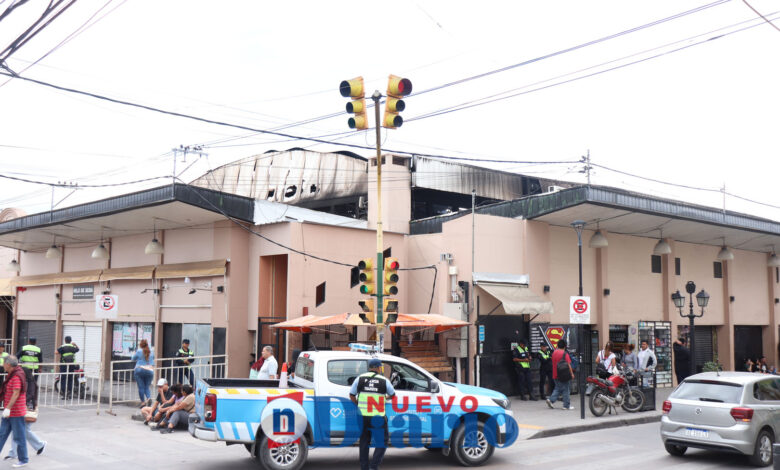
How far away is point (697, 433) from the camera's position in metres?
11.9

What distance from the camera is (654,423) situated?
1736 cm

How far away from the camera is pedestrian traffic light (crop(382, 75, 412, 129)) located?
13.2 m

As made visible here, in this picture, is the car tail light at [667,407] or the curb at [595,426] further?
the curb at [595,426]

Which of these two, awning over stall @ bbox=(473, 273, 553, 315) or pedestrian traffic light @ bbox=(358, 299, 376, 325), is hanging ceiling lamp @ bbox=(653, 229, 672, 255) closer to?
awning over stall @ bbox=(473, 273, 553, 315)

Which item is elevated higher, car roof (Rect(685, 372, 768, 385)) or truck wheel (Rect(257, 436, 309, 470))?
car roof (Rect(685, 372, 768, 385))

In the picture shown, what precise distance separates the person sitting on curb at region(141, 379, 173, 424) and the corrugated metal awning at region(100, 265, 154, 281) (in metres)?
8.58

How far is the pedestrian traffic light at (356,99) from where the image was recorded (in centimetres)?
1340

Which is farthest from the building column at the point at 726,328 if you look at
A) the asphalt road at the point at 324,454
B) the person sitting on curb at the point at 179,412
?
the person sitting on curb at the point at 179,412

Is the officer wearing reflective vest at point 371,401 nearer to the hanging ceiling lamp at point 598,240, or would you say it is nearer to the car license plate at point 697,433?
the car license plate at point 697,433

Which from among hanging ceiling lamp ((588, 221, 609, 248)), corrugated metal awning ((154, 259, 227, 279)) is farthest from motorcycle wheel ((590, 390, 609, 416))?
corrugated metal awning ((154, 259, 227, 279))

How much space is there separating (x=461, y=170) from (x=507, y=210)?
6.52 meters

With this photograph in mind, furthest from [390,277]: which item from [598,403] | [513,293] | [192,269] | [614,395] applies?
[192,269]

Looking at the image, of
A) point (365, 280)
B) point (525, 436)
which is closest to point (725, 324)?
point (525, 436)

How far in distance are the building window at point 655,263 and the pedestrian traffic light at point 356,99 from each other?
16275 millimetres
